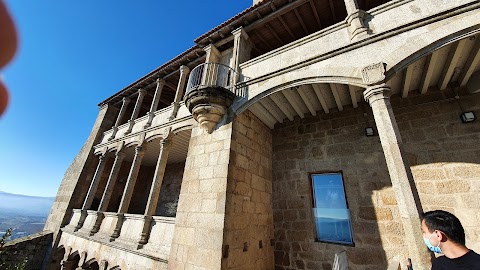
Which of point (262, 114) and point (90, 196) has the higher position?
point (262, 114)

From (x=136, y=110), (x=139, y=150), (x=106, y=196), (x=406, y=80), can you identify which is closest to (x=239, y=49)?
(x=406, y=80)

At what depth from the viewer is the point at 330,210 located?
19.0 feet

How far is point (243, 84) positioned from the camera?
5961 mm

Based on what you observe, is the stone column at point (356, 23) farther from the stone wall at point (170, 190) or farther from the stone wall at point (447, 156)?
the stone wall at point (170, 190)

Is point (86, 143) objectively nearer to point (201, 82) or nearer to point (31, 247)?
point (31, 247)

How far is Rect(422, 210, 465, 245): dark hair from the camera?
1.94 metres

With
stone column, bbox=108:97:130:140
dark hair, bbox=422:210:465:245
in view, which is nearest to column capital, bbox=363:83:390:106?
dark hair, bbox=422:210:465:245

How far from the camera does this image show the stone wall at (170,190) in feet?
37.3

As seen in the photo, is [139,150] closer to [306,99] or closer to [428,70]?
[306,99]

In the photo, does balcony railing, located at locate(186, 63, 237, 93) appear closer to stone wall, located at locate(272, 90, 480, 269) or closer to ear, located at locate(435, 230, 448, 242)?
stone wall, located at locate(272, 90, 480, 269)

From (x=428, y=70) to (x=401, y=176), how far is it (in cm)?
280

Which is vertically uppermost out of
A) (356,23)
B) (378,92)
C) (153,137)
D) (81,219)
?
(356,23)

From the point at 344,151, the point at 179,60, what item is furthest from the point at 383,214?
the point at 179,60

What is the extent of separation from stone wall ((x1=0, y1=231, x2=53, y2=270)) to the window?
12520 millimetres
